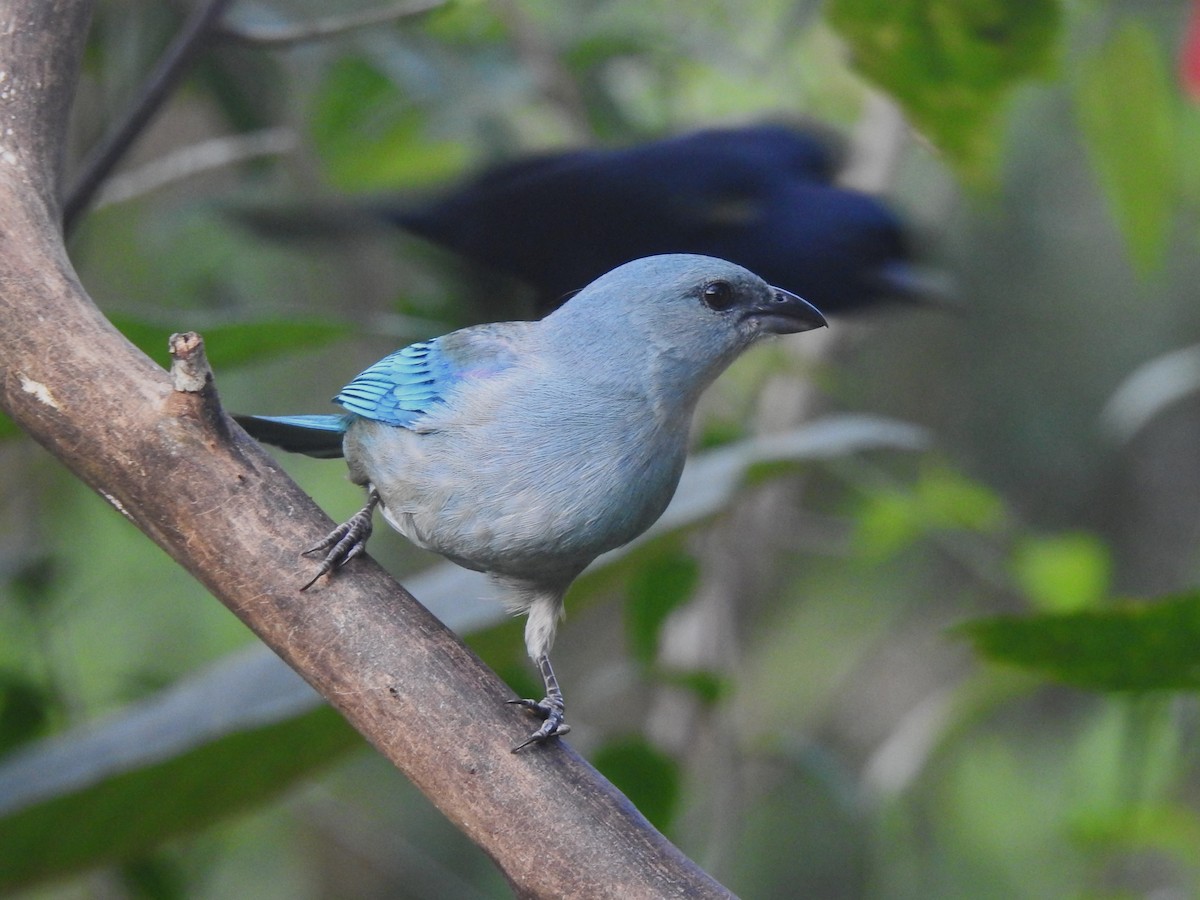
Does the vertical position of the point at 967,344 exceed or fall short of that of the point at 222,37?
it falls short

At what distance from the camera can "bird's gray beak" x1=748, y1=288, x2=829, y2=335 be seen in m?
1.33

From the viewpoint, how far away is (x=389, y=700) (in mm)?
1280

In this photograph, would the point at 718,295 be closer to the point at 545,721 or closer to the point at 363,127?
the point at 545,721

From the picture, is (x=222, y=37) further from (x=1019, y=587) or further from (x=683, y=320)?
(x=1019, y=587)

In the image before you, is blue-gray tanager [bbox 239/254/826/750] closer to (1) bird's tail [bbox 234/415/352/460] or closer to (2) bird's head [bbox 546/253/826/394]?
(2) bird's head [bbox 546/253/826/394]

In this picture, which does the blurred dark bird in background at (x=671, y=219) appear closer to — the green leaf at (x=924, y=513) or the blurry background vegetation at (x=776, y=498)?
the blurry background vegetation at (x=776, y=498)

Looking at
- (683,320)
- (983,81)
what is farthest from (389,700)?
(983,81)

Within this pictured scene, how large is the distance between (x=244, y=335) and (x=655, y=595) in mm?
1029

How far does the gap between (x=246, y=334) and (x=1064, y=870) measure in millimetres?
3122

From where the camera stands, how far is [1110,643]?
4.66ft

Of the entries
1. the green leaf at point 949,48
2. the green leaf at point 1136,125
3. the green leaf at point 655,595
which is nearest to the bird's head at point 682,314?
the green leaf at point 949,48

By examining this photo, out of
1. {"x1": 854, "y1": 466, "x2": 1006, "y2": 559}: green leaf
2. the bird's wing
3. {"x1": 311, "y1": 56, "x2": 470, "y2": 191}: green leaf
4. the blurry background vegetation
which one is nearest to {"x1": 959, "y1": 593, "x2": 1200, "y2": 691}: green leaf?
the blurry background vegetation

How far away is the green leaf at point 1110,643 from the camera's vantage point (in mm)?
1364

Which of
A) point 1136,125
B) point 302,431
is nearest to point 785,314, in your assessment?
point 302,431
